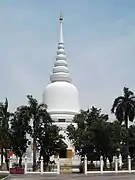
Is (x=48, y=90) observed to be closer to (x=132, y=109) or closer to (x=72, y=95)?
(x=72, y=95)

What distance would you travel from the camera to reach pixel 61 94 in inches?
3041

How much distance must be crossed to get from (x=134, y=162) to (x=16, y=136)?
16.3 metres

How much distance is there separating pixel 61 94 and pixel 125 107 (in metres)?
18.5

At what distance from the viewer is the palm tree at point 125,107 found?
61688mm

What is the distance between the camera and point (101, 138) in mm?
51281

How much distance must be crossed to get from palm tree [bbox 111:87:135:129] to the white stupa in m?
13.5

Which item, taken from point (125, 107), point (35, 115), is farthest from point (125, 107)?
point (35, 115)

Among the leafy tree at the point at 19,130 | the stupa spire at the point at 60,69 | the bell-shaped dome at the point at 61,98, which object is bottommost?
the leafy tree at the point at 19,130

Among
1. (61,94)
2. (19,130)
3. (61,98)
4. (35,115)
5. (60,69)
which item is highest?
(60,69)

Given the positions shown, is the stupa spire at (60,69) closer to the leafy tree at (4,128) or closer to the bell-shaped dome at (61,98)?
the bell-shaped dome at (61,98)

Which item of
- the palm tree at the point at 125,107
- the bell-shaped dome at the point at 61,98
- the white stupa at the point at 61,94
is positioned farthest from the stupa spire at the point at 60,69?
the palm tree at the point at 125,107

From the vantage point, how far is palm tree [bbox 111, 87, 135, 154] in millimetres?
61688

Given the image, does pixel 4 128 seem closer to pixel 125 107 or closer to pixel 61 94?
pixel 125 107

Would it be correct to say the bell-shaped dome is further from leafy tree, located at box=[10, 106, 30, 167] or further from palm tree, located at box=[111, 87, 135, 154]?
leafy tree, located at box=[10, 106, 30, 167]
